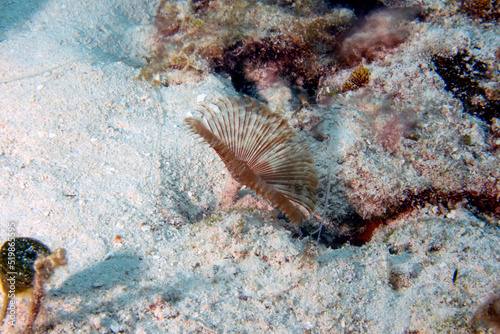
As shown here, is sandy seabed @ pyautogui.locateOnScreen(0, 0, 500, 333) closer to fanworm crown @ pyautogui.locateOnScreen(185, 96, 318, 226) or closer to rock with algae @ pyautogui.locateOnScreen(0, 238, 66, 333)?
rock with algae @ pyautogui.locateOnScreen(0, 238, 66, 333)

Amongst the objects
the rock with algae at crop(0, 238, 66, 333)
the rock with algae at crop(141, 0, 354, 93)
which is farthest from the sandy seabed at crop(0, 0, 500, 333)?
the rock with algae at crop(141, 0, 354, 93)

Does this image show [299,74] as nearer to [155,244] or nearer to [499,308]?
[155,244]

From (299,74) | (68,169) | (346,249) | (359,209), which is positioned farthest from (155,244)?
(299,74)

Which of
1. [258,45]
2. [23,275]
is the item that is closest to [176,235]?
[23,275]

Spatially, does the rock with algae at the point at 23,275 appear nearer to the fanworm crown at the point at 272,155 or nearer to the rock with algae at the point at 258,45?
the fanworm crown at the point at 272,155

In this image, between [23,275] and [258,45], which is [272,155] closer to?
[23,275]

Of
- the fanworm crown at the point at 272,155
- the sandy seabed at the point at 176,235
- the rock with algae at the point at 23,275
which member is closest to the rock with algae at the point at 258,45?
the sandy seabed at the point at 176,235

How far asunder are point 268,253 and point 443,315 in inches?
59.5

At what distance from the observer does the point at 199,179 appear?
132 inches

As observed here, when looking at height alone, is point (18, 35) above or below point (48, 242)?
above

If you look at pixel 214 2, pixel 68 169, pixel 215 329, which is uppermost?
pixel 214 2

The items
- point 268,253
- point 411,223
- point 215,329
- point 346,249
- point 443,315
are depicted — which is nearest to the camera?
point 215,329

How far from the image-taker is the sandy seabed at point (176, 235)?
2057 mm

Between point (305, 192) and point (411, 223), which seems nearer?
point (305, 192)
